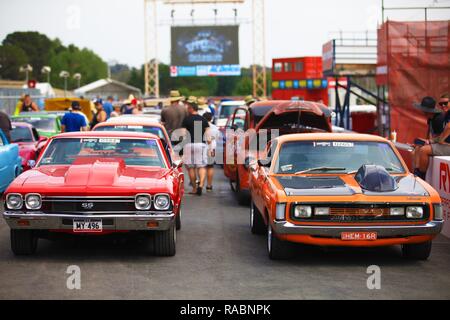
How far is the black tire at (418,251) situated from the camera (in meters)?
8.94

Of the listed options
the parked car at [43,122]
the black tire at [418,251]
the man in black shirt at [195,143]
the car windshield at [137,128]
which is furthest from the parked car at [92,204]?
the parked car at [43,122]

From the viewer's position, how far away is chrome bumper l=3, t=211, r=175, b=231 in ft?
28.2

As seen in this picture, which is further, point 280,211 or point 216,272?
point 280,211

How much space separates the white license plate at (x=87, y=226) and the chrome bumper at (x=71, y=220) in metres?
0.04

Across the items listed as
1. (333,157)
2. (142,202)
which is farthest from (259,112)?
(142,202)

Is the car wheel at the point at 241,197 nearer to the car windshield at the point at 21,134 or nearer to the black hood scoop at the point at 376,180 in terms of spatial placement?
the black hood scoop at the point at 376,180

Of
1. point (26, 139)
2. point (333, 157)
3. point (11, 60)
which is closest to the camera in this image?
point (333, 157)

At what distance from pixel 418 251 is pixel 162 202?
9.20 feet

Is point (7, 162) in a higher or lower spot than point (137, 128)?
lower

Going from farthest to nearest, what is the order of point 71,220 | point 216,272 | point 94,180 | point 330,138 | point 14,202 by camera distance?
point 330,138
point 94,180
point 14,202
point 71,220
point 216,272

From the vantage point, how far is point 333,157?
986cm

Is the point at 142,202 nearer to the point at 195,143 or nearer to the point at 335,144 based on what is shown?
the point at 335,144

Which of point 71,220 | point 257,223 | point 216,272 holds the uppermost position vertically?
point 71,220

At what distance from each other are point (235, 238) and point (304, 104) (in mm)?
4335
